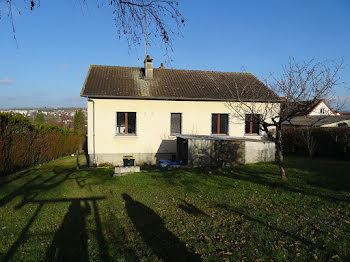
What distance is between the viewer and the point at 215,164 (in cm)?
1191

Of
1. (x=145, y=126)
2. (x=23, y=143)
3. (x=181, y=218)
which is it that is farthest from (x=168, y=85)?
(x=181, y=218)

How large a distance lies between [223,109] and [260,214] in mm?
10483

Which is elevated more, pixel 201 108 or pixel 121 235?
pixel 201 108

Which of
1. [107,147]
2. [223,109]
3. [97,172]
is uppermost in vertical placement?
[223,109]

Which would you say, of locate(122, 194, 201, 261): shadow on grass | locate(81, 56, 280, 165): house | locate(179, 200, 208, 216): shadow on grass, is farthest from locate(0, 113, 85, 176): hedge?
locate(179, 200, 208, 216): shadow on grass

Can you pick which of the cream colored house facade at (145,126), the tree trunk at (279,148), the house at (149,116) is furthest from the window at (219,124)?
the tree trunk at (279,148)

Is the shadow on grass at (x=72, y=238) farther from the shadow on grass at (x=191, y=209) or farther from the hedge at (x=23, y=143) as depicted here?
the hedge at (x=23, y=143)

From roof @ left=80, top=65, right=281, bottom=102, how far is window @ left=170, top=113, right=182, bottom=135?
1131mm

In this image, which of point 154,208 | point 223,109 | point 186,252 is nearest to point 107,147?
point 223,109

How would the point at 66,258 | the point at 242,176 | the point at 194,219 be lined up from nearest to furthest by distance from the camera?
the point at 66,258, the point at 194,219, the point at 242,176

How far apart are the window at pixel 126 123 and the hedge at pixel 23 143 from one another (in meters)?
4.93

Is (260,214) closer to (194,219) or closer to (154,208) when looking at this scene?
(194,219)

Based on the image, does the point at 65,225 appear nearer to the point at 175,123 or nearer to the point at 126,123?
the point at 126,123

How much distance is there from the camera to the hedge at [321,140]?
1473 centimetres
